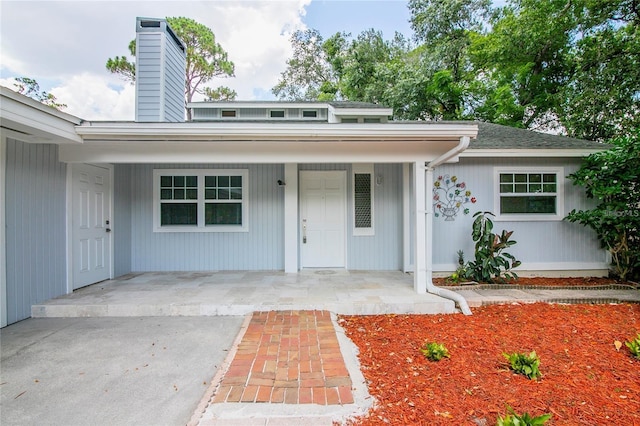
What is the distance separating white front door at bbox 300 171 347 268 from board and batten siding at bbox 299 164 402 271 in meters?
0.13

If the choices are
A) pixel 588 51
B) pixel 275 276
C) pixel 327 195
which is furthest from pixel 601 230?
pixel 588 51

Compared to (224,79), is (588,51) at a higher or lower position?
lower

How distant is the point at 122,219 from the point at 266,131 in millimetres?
3733

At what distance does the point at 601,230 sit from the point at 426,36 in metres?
12.7

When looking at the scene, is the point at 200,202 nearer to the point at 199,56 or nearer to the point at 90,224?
the point at 90,224

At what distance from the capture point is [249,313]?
3717 mm

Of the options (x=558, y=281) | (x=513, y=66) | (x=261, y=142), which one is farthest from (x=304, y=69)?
(x=558, y=281)

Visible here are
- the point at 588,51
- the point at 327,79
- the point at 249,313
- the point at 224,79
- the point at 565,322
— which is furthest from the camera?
the point at 327,79

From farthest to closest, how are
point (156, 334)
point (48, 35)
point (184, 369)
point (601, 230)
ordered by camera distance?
point (48, 35) → point (601, 230) → point (156, 334) → point (184, 369)

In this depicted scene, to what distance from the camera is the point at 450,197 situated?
5.66 m

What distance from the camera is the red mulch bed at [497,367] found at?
187 cm

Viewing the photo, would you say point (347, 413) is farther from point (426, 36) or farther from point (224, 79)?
point (224, 79)

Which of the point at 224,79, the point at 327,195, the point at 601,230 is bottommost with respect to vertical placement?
the point at 601,230

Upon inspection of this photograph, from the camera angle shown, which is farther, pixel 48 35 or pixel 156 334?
pixel 48 35
